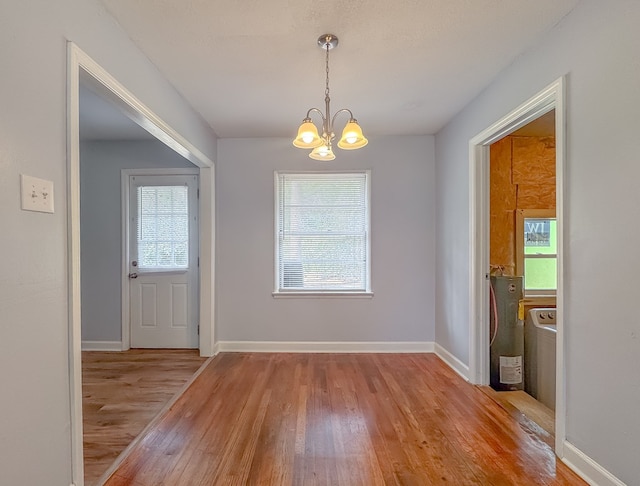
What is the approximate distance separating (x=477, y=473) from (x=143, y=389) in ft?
8.71

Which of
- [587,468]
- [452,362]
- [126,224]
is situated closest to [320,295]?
[452,362]

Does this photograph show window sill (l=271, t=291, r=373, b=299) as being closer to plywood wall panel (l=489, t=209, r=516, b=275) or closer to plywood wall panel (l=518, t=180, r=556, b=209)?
plywood wall panel (l=489, t=209, r=516, b=275)

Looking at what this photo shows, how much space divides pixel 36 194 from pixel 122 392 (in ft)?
7.12

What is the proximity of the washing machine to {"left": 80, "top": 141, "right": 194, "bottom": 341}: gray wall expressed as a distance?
4245mm

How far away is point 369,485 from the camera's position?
5.69 ft

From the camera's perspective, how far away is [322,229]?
4020 mm

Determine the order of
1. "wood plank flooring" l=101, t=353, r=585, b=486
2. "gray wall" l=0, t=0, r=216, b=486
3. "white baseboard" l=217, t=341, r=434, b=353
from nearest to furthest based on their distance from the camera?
"gray wall" l=0, t=0, r=216, b=486
"wood plank flooring" l=101, t=353, r=585, b=486
"white baseboard" l=217, t=341, r=434, b=353

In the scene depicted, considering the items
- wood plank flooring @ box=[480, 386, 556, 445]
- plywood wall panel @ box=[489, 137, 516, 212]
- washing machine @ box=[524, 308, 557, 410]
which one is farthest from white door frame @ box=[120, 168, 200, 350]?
washing machine @ box=[524, 308, 557, 410]

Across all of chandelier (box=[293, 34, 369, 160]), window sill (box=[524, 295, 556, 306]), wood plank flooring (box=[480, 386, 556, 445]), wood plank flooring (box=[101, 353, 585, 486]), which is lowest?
wood plank flooring (box=[480, 386, 556, 445])

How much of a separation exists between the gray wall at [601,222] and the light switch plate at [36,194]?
261 cm

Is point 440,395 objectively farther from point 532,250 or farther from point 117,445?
point 117,445

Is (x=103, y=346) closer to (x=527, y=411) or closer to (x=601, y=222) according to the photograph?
(x=527, y=411)

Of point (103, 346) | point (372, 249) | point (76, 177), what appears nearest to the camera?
point (76, 177)

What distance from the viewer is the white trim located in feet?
13.3
